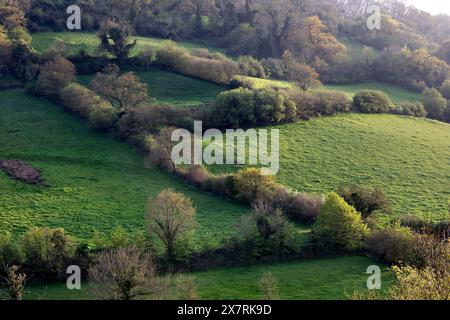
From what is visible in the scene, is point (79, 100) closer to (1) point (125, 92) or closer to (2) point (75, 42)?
(1) point (125, 92)

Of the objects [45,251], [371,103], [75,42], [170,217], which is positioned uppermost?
[75,42]

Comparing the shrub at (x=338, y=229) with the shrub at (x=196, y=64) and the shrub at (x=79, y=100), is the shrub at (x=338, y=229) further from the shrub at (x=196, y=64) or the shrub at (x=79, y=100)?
the shrub at (x=196, y=64)

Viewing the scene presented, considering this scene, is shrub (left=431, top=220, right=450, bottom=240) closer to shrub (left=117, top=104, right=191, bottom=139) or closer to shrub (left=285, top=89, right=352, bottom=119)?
shrub (left=285, top=89, right=352, bottom=119)

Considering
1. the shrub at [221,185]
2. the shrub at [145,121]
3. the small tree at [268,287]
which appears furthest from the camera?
the shrub at [145,121]

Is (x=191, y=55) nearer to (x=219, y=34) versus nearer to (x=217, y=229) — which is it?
(x=219, y=34)

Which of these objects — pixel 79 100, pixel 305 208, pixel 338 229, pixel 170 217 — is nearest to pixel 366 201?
pixel 305 208

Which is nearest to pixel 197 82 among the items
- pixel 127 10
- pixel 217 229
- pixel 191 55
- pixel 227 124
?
pixel 191 55

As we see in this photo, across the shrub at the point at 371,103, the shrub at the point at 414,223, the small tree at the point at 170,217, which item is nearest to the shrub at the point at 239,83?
the shrub at the point at 371,103
